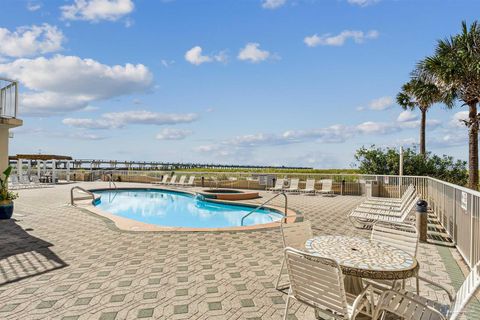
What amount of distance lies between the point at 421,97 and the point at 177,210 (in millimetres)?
15465

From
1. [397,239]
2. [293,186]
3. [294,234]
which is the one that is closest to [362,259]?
[294,234]

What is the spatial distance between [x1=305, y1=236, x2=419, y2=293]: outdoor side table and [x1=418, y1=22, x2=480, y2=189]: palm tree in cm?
1359

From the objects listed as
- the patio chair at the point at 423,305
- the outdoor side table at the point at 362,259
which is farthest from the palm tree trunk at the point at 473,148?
the patio chair at the point at 423,305

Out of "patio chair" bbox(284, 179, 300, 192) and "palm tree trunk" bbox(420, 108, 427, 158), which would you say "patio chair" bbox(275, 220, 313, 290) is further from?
"palm tree trunk" bbox(420, 108, 427, 158)

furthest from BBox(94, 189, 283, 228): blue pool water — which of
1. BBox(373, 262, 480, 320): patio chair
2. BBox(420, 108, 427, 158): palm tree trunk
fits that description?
BBox(420, 108, 427, 158): palm tree trunk

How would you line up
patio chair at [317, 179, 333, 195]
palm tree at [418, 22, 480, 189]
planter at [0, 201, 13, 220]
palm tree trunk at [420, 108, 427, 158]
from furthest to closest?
1. palm tree trunk at [420, 108, 427, 158]
2. patio chair at [317, 179, 333, 195]
3. palm tree at [418, 22, 480, 189]
4. planter at [0, 201, 13, 220]

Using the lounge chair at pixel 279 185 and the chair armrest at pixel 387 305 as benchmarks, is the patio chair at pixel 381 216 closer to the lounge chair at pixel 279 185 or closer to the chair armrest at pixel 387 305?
the chair armrest at pixel 387 305

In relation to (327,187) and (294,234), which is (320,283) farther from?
(327,187)

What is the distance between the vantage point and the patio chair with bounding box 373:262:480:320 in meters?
2.33

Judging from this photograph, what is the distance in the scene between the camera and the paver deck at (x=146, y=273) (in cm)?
362

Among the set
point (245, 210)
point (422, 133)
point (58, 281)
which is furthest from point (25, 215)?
point (422, 133)

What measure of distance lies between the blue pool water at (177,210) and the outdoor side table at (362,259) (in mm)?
7614

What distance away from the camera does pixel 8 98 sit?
10477 millimetres

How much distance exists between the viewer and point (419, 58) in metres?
17.7
